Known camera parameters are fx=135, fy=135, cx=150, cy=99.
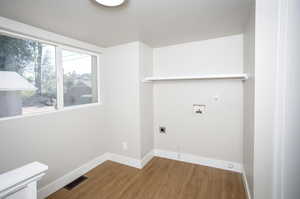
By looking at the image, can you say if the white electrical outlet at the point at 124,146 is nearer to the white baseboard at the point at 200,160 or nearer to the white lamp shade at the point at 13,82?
the white baseboard at the point at 200,160

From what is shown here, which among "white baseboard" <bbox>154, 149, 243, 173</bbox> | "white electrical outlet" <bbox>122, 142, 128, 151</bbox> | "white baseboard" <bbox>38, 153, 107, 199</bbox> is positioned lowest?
"white baseboard" <bbox>38, 153, 107, 199</bbox>

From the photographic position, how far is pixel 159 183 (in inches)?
80.7

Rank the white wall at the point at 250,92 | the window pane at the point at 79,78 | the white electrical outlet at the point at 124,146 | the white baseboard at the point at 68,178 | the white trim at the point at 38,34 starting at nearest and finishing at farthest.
→ the white wall at the point at 250,92 < the white trim at the point at 38,34 < the white baseboard at the point at 68,178 < the window pane at the point at 79,78 < the white electrical outlet at the point at 124,146

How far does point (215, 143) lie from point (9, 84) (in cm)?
309

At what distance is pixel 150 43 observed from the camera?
254 cm

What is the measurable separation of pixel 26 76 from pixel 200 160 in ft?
9.85

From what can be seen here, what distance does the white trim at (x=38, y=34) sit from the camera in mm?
1532

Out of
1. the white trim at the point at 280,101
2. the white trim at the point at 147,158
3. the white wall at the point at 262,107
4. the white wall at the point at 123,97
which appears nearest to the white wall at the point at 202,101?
the white trim at the point at 147,158

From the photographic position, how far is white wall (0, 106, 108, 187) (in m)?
1.54

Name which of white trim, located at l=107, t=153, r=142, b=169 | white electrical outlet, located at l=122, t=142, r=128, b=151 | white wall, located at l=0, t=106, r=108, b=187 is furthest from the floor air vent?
white electrical outlet, located at l=122, t=142, r=128, b=151

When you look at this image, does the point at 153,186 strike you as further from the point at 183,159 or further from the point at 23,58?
the point at 23,58

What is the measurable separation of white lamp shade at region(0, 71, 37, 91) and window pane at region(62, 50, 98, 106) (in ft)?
1.68

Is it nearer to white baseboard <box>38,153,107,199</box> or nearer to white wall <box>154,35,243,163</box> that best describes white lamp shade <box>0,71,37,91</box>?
white baseboard <box>38,153,107,199</box>

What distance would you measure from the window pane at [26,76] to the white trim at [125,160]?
1.44 meters
